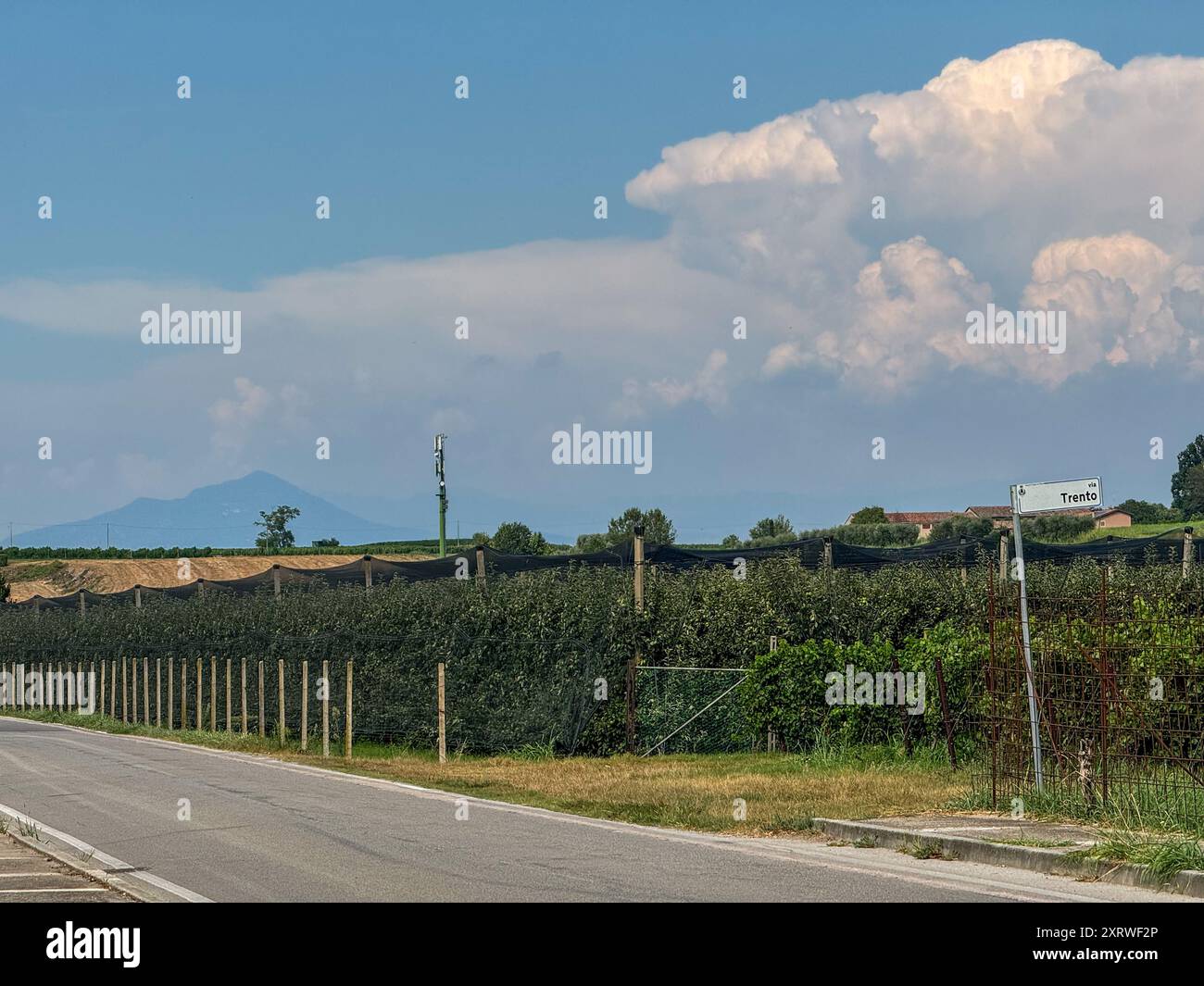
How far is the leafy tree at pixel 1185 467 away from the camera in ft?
394

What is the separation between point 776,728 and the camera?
955 inches

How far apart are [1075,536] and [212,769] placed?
43.9 meters

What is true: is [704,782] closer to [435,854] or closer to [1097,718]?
[1097,718]

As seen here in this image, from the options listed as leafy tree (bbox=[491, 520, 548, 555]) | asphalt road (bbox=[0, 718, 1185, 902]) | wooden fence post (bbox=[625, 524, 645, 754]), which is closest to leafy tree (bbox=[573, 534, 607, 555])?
leafy tree (bbox=[491, 520, 548, 555])

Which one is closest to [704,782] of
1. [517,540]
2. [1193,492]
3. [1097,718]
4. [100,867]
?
[1097,718]

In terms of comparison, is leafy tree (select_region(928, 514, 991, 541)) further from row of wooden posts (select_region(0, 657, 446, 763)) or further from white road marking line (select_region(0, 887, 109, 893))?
white road marking line (select_region(0, 887, 109, 893))

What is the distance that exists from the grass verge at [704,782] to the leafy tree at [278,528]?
131 m

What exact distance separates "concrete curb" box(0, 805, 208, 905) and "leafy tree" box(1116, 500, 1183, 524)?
80.1 meters

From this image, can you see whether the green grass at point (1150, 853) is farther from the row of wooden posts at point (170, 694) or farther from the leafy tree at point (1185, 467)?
the leafy tree at point (1185, 467)

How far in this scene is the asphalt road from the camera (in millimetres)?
11312

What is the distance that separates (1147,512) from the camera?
91.6 metres

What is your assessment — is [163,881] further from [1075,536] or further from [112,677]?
[1075,536]

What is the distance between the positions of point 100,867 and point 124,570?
103 m
